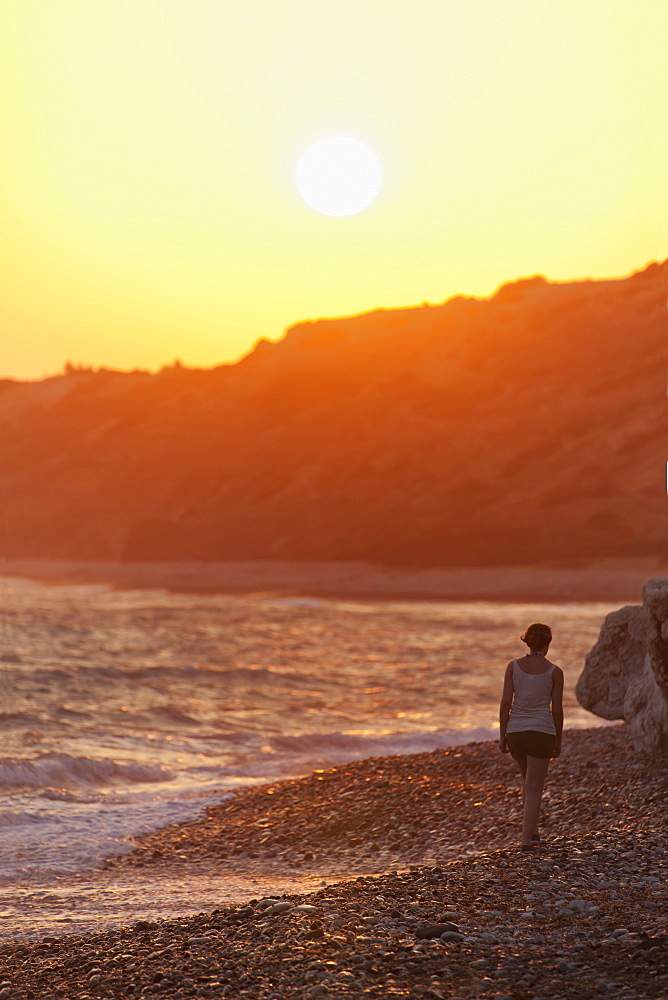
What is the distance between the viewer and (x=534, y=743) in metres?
8.53

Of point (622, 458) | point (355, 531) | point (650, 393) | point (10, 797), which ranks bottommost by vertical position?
point (10, 797)

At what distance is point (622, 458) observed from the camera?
93562 mm

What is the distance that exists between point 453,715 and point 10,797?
9.69 meters

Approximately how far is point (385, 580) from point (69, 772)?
68279 millimetres

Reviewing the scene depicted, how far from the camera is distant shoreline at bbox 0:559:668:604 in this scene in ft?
239

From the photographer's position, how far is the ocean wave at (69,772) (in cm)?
1602

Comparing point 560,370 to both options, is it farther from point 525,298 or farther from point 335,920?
point 335,920

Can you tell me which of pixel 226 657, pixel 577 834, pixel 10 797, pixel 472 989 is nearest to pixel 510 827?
pixel 577 834

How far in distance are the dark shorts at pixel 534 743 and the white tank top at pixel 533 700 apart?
0.04 meters

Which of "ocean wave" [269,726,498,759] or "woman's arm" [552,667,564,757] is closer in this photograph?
"woman's arm" [552,667,564,757]

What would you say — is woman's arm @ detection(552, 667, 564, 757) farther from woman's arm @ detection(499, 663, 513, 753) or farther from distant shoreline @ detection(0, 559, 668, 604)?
distant shoreline @ detection(0, 559, 668, 604)

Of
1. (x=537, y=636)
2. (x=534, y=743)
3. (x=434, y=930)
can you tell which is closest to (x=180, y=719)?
(x=534, y=743)

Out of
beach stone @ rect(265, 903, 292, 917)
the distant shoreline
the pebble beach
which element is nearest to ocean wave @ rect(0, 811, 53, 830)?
the pebble beach

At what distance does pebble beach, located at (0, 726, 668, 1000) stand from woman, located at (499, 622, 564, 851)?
0.50 metres
